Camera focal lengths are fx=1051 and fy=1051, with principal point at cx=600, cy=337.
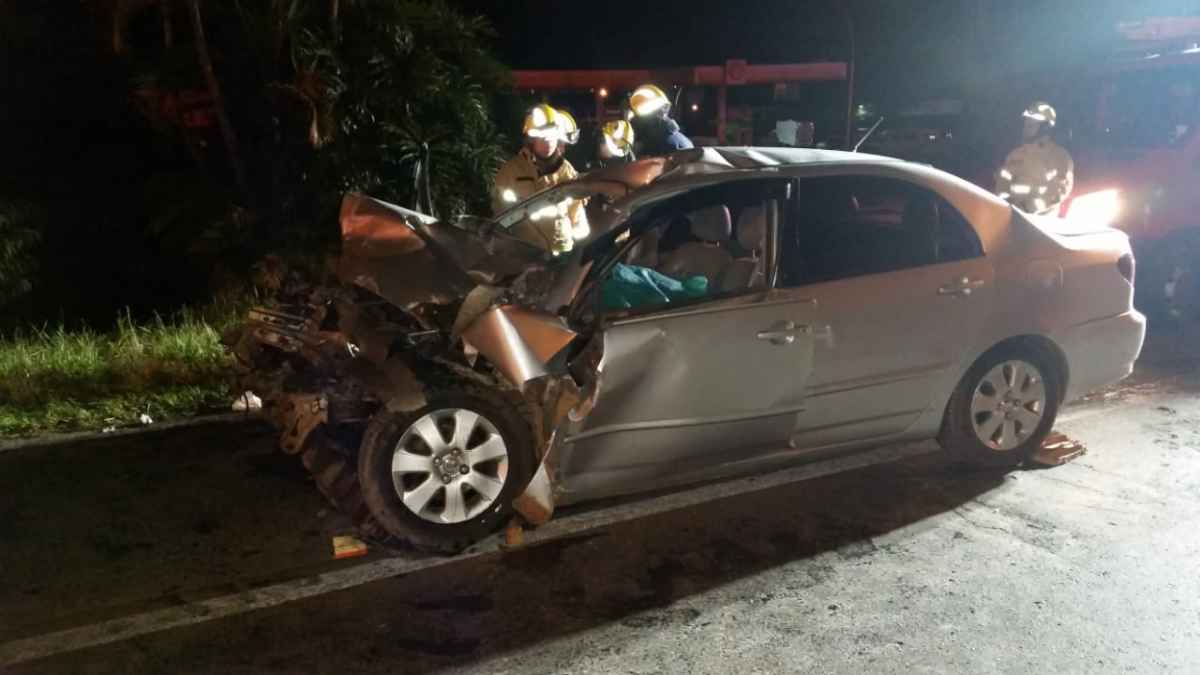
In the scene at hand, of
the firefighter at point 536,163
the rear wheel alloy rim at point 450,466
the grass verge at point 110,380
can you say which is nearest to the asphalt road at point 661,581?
the rear wheel alloy rim at point 450,466

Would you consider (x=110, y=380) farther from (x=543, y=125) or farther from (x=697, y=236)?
(x=697, y=236)

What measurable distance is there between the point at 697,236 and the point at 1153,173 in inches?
216

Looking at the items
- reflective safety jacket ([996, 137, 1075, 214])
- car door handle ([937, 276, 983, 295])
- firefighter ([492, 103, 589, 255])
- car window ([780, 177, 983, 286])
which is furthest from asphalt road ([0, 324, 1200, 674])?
reflective safety jacket ([996, 137, 1075, 214])

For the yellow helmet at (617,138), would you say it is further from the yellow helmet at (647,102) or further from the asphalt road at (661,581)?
the asphalt road at (661,581)

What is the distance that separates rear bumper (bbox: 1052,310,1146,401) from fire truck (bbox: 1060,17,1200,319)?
10.7 ft

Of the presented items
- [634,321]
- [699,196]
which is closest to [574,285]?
[634,321]

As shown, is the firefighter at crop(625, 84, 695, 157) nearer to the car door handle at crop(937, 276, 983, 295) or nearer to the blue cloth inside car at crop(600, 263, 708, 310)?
the blue cloth inside car at crop(600, 263, 708, 310)

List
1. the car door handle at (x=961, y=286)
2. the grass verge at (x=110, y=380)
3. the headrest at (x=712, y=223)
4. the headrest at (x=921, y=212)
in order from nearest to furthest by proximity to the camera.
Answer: the headrest at (x=712, y=223), the car door handle at (x=961, y=286), the headrest at (x=921, y=212), the grass verge at (x=110, y=380)

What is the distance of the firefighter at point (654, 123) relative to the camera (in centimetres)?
772

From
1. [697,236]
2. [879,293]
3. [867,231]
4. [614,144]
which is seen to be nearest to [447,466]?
[697,236]

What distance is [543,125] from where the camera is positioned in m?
6.75

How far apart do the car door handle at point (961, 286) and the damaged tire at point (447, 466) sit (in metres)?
2.03

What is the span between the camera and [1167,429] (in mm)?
5875

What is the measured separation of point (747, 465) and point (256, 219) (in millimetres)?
7123
